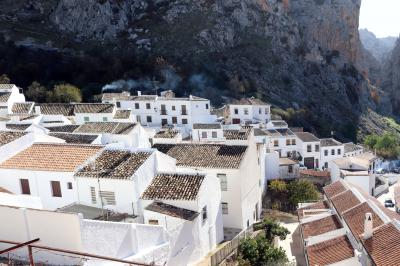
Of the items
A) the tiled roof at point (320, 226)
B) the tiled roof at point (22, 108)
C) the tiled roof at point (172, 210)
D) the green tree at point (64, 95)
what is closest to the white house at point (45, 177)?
the tiled roof at point (172, 210)

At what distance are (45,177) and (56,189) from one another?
797 millimetres

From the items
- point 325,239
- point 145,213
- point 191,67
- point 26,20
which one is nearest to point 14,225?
point 145,213

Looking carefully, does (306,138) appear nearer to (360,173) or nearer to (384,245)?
(360,173)

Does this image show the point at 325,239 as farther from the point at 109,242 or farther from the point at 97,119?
the point at 97,119

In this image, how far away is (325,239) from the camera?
879 inches

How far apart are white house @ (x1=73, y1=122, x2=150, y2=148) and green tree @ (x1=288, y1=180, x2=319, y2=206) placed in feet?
39.7

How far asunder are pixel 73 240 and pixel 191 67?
211ft

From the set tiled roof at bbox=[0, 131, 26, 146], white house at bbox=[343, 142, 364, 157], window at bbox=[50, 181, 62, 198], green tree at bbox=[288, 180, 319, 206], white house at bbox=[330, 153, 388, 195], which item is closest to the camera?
window at bbox=[50, 181, 62, 198]

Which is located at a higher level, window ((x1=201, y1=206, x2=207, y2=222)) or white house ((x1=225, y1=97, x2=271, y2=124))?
window ((x1=201, y1=206, x2=207, y2=222))

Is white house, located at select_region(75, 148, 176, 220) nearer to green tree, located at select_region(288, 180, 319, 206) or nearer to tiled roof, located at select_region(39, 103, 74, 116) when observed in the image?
green tree, located at select_region(288, 180, 319, 206)

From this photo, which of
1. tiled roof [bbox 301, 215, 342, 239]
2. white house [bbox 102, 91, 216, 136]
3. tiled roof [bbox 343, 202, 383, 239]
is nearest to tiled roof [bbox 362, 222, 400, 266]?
tiled roof [bbox 343, 202, 383, 239]

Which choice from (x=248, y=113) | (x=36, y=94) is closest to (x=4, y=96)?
(x=36, y=94)

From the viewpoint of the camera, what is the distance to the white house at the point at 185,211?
19125 mm

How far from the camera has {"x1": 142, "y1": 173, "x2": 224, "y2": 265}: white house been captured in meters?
19.1
